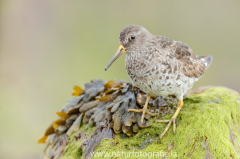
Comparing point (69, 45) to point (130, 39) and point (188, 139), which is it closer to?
point (130, 39)

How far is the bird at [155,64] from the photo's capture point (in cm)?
358

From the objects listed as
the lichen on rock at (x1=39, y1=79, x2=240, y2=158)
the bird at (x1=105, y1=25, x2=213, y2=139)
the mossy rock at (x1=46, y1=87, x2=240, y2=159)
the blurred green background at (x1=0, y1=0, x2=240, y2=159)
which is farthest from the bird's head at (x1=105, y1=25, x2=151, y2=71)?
the blurred green background at (x1=0, y1=0, x2=240, y2=159)

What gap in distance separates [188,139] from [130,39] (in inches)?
72.2

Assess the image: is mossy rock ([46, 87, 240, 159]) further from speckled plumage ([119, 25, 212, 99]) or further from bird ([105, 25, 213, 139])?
speckled plumage ([119, 25, 212, 99])

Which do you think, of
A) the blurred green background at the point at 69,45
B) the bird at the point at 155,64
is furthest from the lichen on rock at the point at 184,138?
the blurred green background at the point at 69,45

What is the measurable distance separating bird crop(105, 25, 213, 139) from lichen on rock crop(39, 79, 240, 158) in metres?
0.19

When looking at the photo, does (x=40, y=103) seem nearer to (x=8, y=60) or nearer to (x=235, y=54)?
(x=8, y=60)

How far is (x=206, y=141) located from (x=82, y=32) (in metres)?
8.25

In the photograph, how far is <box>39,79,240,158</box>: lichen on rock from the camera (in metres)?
3.15

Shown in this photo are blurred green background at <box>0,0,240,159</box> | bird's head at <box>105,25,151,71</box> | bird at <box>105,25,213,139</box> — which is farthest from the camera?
blurred green background at <box>0,0,240,159</box>

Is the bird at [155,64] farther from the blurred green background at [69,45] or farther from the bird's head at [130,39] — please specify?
the blurred green background at [69,45]

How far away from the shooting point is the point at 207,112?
146 inches

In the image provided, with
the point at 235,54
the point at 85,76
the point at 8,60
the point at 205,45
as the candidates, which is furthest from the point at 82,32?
the point at 235,54

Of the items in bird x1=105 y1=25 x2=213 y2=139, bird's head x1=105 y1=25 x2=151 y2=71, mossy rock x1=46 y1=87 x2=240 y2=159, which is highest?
bird's head x1=105 y1=25 x2=151 y2=71
